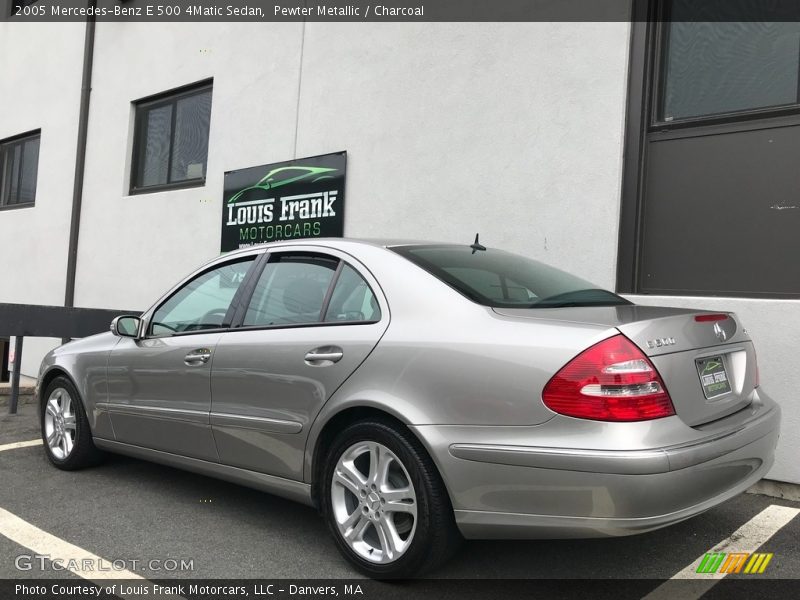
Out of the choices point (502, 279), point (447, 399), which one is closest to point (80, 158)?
point (502, 279)

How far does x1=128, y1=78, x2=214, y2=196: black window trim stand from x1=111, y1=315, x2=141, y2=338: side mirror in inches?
189

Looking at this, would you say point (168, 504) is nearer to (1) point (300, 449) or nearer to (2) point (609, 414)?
(1) point (300, 449)

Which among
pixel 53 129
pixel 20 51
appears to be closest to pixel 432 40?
pixel 53 129

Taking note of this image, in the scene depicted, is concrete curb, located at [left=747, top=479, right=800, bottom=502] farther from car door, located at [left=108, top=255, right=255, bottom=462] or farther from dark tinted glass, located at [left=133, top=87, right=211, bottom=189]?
dark tinted glass, located at [left=133, top=87, right=211, bottom=189]

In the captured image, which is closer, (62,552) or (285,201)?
(62,552)

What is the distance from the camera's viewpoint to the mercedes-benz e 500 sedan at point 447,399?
7.87 feet

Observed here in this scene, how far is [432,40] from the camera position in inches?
252

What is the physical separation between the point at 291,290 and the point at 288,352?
41 centimetres

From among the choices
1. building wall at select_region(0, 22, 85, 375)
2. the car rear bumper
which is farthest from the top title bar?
the car rear bumper

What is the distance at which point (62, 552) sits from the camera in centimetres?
324

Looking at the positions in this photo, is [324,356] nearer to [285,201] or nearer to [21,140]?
[285,201]

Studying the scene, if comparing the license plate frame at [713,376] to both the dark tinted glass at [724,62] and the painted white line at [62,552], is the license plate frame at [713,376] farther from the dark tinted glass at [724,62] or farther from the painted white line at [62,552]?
the dark tinted glass at [724,62]

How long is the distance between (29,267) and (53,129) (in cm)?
229

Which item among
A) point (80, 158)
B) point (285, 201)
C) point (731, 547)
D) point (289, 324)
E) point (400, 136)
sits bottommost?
point (731, 547)
